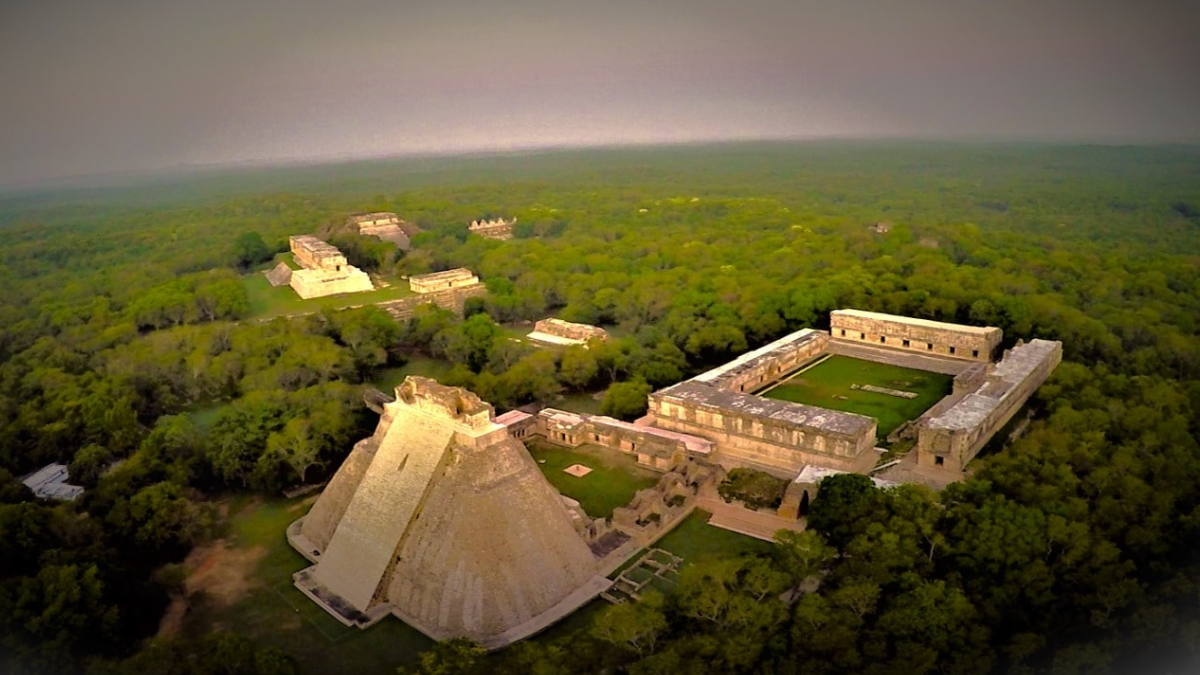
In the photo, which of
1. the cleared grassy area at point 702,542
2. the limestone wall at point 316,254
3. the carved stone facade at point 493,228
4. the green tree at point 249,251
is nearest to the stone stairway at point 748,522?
the cleared grassy area at point 702,542

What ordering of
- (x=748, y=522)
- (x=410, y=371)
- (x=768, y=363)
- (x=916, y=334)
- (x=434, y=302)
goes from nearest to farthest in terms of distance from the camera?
1. (x=748, y=522)
2. (x=768, y=363)
3. (x=916, y=334)
4. (x=410, y=371)
5. (x=434, y=302)

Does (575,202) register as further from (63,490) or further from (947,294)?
(63,490)

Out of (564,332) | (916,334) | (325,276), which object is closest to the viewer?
(916,334)

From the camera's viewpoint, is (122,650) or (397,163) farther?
(397,163)

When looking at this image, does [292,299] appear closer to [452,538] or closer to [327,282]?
[327,282]

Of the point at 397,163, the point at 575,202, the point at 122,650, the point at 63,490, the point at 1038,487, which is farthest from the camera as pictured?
the point at 397,163

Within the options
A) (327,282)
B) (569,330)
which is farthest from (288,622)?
(327,282)

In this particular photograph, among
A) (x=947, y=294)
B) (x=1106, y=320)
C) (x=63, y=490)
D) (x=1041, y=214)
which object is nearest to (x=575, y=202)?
(x=1041, y=214)
